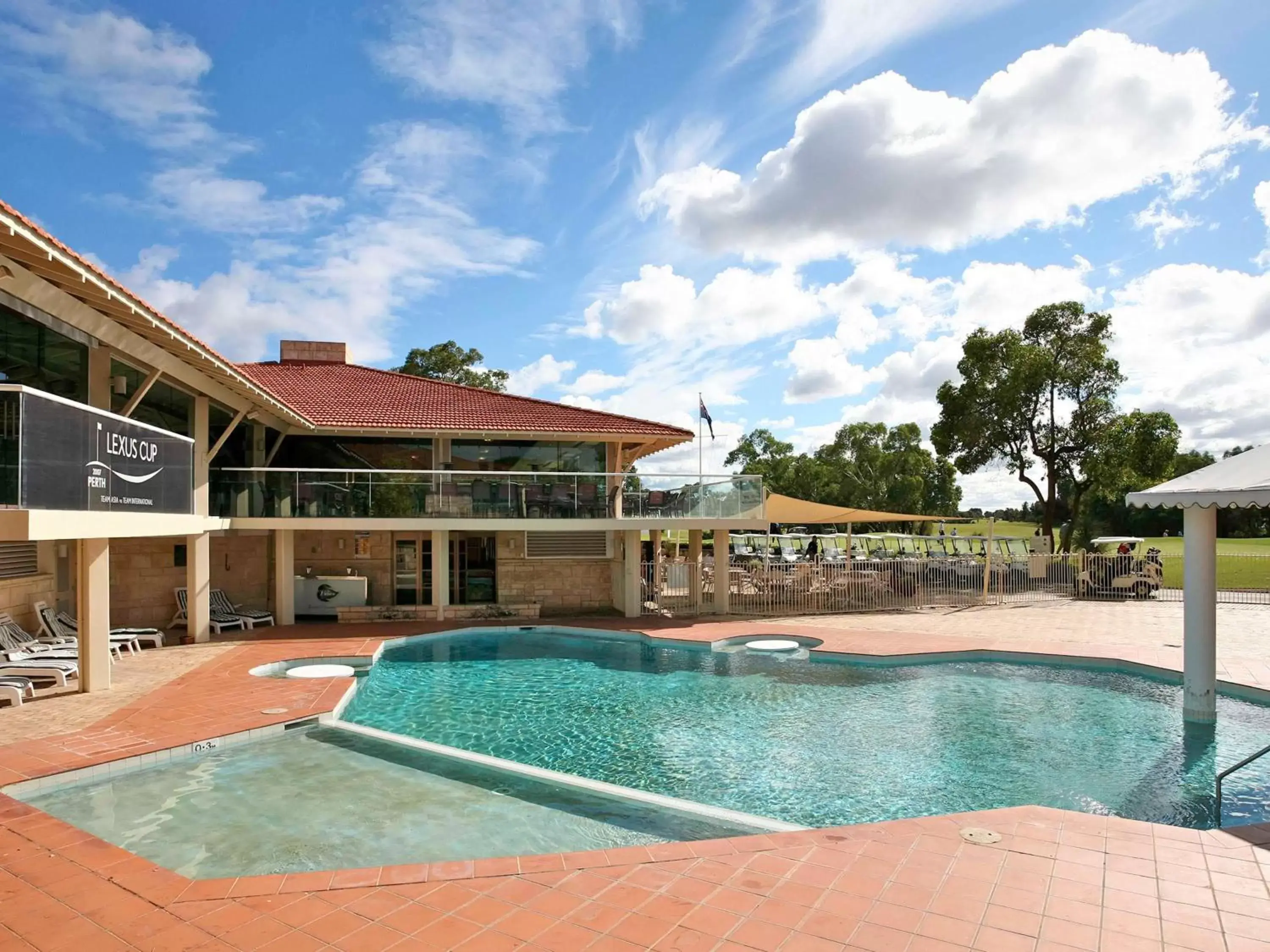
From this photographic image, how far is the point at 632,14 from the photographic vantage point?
12.4 meters

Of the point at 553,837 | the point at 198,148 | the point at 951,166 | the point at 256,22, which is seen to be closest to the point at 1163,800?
the point at 553,837

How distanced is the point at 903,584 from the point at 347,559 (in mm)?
16038

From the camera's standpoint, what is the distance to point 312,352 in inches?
1015

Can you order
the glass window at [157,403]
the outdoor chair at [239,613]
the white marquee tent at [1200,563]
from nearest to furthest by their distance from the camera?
1. the white marquee tent at [1200,563]
2. the glass window at [157,403]
3. the outdoor chair at [239,613]


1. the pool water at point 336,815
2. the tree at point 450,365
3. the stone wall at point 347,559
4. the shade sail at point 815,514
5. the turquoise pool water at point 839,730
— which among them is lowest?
the turquoise pool water at point 839,730

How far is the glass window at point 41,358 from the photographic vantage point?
9.30 meters

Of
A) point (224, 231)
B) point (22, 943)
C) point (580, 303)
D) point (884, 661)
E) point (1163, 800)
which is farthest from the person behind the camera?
point (580, 303)

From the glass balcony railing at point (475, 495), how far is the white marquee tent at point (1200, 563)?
10580mm

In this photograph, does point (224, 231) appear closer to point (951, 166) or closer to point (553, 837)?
point (951, 166)

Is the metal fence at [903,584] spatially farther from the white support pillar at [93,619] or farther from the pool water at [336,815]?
the pool water at [336,815]

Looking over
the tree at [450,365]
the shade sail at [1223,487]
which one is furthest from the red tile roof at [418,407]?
the tree at [450,365]

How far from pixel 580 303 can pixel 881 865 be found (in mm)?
18096

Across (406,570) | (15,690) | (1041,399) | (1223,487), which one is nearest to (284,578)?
(406,570)

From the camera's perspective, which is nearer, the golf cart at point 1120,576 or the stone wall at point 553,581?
the stone wall at point 553,581
